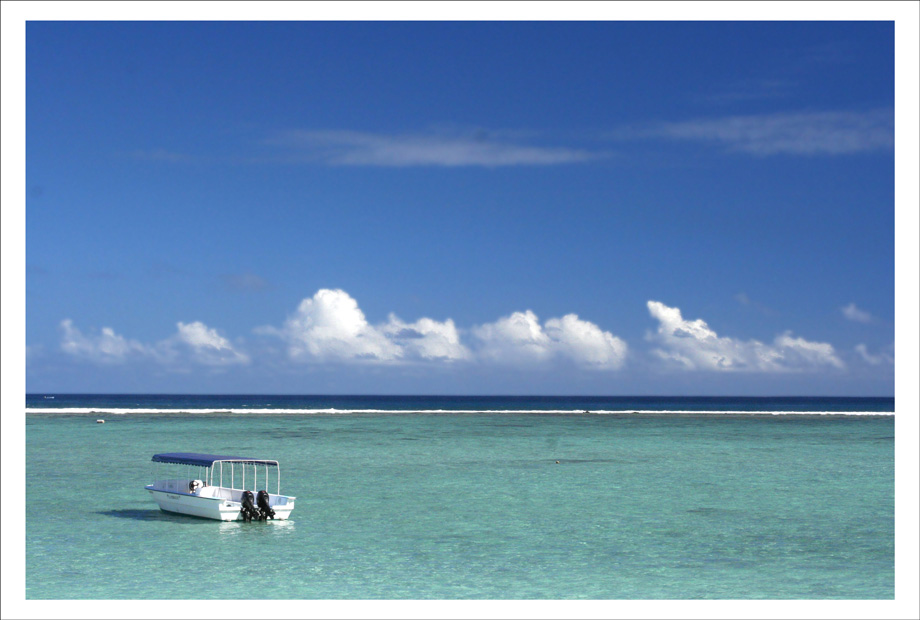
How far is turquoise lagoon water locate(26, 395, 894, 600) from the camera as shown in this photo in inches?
742

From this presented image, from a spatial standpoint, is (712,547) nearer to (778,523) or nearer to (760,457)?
(778,523)

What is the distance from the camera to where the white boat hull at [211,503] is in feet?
84.9

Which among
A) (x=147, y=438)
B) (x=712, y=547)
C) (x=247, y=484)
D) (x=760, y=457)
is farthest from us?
(x=147, y=438)

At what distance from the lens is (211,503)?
25.9 m

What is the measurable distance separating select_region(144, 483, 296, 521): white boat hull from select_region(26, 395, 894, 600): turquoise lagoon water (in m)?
0.37

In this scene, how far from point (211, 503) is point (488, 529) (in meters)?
7.98

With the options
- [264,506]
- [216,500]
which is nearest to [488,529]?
[264,506]

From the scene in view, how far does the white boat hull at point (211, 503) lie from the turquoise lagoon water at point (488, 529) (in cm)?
37

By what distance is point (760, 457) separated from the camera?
50.3m

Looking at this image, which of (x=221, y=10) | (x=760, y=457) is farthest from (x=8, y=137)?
(x=760, y=457)

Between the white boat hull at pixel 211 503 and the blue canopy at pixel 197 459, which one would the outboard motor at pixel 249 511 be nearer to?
the white boat hull at pixel 211 503

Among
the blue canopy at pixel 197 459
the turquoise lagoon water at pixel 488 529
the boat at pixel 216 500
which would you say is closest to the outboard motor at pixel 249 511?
the boat at pixel 216 500

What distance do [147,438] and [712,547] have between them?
161 feet

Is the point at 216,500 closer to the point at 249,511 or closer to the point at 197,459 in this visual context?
the point at 249,511
